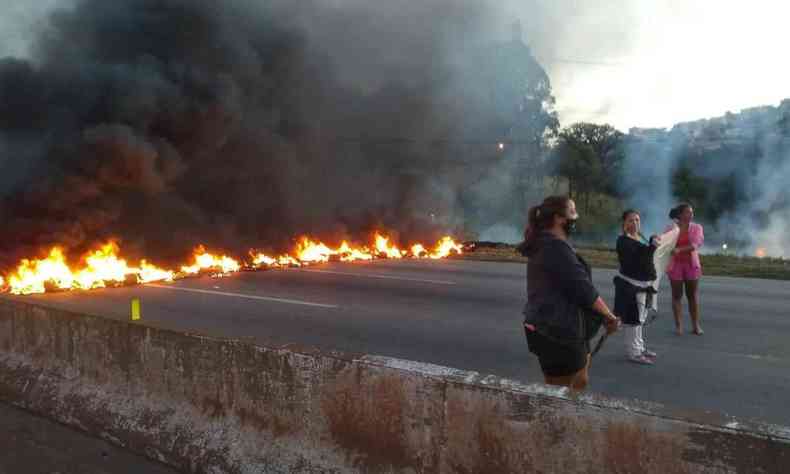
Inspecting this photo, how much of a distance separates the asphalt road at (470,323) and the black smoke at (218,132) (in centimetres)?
308

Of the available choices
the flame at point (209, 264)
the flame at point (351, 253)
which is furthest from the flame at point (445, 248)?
the flame at point (209, 264)

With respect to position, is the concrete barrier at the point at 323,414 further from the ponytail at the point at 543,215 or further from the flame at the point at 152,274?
the flame at the point at 152,274

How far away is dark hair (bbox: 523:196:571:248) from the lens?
3611mm

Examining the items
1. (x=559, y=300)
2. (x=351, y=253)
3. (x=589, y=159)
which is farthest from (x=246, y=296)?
(x=589, y=159)

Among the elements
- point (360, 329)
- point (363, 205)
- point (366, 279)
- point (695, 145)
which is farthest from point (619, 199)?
point (360, 329)

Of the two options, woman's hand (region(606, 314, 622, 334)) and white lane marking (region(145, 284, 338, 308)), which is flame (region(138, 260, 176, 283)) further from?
woman's hand (region(606, 314, 622, 334))

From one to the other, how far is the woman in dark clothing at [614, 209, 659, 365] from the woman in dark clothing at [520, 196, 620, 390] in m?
3.24

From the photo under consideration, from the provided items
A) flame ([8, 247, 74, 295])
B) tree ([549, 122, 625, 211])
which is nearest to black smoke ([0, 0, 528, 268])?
flame ([8, 247, 74, 295])

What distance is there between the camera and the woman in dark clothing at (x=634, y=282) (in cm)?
668

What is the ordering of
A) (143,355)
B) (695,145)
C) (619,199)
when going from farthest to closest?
(619,199), (695,145), (143,355)

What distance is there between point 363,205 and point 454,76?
5483 mm

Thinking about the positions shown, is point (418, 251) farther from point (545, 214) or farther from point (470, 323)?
point (545, 214)

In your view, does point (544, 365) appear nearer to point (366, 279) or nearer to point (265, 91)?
point (366, 279)

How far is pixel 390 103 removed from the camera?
2353 centimetres
